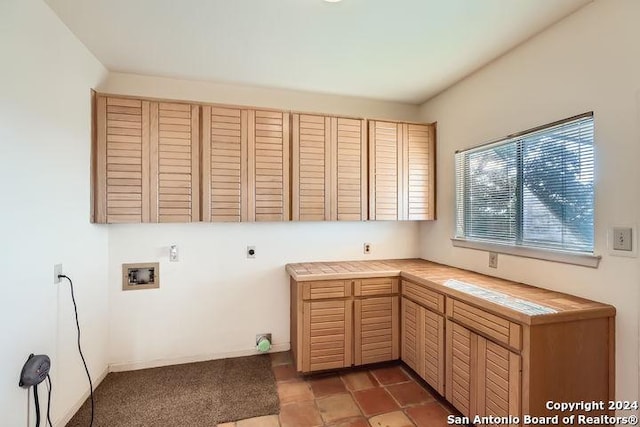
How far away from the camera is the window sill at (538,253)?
177cm

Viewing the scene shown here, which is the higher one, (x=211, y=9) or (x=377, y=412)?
(x=211, y=9)

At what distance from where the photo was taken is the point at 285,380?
8.34 feet

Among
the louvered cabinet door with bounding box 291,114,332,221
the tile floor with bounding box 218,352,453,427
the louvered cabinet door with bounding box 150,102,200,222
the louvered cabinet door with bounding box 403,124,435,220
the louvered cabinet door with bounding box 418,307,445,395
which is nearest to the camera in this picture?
the tile floor with bounding box 218,352,453,427

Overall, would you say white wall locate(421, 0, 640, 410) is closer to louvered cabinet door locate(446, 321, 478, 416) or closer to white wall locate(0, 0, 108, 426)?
louvered cabinet door locate(446, 321, 478, 416)

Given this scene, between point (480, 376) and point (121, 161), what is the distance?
120 inches

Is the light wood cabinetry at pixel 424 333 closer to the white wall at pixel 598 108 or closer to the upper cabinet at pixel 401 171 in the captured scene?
the white wall at pixel 598 108

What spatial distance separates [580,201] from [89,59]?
3634 mm

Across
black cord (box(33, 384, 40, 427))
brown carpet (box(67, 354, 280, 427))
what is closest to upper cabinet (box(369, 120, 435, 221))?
brown carpet (box(67, 354, 280, 427))

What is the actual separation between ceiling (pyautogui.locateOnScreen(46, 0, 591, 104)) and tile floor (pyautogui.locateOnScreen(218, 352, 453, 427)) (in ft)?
8.83

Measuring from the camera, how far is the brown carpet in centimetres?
206

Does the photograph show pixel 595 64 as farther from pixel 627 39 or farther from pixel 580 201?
pixel 580 201

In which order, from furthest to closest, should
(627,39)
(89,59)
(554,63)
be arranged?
(89,59)
(554,63)
(627,39)

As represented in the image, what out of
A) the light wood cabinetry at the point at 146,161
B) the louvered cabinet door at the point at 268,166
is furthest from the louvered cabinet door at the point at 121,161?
the louvered cabinet door at the point at 268,166

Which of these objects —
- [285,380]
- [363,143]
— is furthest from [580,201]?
[285,380]
